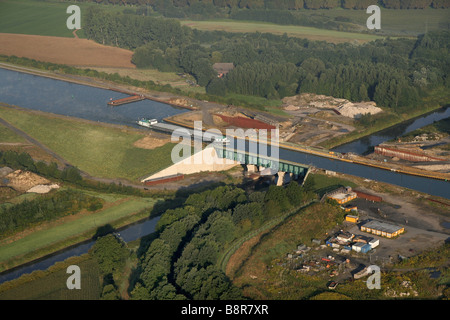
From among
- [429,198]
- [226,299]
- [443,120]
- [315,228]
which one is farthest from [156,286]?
[443,120]

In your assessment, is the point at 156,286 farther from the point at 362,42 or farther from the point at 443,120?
the point at 362,42

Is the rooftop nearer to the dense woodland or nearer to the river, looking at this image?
the river

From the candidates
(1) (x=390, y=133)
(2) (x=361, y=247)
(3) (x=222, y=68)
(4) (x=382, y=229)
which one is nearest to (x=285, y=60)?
(3) (x=222, y=68)

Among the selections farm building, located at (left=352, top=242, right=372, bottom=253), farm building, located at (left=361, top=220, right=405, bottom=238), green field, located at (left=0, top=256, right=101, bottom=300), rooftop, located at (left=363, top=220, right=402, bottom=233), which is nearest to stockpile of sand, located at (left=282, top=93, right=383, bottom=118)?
rooftop, located at (left=363, top=220, right=402, bottom=233)

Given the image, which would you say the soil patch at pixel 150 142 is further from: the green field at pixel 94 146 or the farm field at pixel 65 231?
the farm field at pixel 65 231

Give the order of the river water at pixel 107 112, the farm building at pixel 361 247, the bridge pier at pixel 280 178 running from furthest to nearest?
the bridge pier at pixel 280 178
the river water at pixel 107 112
the farm building at pixel 361 247

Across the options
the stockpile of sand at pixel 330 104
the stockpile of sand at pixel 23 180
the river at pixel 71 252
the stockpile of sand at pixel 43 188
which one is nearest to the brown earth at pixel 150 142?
the stockpile of sand at pixel 23 180
